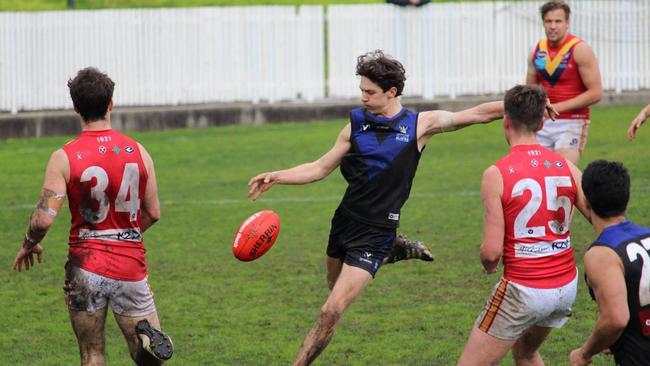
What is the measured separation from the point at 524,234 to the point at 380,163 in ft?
5.40

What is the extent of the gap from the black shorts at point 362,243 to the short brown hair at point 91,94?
193 cm

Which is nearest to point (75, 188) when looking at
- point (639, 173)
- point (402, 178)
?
point (402, 178)

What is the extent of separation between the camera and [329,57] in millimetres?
23562

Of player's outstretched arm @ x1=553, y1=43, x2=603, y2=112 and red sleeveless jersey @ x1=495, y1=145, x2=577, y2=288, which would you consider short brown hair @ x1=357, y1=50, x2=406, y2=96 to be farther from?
player's outstretched arm @ x1=553, y1=43, x2=603, y2=112

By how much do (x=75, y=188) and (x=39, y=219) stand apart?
284mm

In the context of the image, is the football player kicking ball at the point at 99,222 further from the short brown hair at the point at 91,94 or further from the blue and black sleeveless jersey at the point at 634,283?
the blue and black sleeveless jersey at the point at 634,283

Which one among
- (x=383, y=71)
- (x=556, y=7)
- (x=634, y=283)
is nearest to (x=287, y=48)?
(x=556, y=7)

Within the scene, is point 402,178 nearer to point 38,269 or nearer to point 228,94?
point 38,269

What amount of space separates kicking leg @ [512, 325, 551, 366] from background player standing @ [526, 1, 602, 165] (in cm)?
502

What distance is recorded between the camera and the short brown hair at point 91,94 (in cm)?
699

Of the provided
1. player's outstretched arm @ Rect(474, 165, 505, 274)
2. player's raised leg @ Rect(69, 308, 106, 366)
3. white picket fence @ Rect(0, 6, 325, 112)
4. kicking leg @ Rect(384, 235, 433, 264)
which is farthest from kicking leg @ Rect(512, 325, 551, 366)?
white picket fence @ Rect(0, 6, 325, 112)

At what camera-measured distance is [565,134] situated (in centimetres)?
1194

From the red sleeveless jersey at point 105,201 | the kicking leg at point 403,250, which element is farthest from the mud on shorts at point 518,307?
the red sleeveless jersey at point 105,201

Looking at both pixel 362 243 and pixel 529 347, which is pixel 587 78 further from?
pixel 529 347
